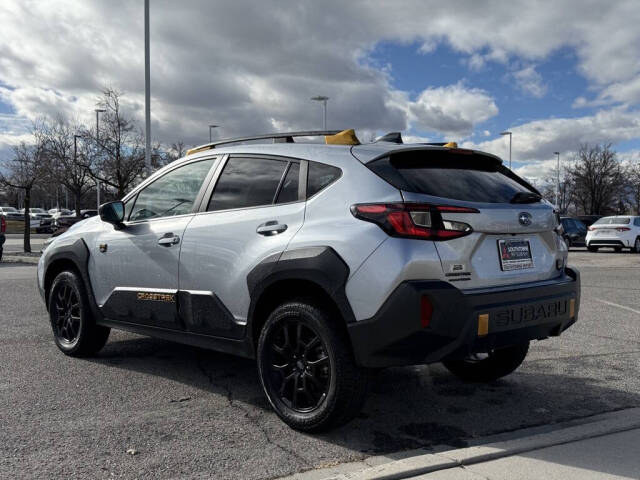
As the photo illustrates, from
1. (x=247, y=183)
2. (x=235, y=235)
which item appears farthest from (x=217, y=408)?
(x=247, y=183)

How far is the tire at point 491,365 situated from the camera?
4488 millimetres

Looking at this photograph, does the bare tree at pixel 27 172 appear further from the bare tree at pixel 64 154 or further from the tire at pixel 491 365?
the tire at pixel 491 365

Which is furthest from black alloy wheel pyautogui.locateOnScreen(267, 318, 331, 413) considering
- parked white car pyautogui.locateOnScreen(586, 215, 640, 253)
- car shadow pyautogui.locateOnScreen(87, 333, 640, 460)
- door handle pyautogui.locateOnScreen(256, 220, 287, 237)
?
parked white car pyautogui.locateOnScreen(586, 215, 640, 253)

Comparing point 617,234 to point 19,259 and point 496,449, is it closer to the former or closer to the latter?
point 19,259

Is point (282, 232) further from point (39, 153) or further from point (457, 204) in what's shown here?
point (39, 153)

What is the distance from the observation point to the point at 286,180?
3.87 meters

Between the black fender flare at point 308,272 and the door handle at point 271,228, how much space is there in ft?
0.55

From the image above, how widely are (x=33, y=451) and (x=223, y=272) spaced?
146 centimetres

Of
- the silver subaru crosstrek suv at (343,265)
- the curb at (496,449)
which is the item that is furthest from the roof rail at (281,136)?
the curb at (496,449)

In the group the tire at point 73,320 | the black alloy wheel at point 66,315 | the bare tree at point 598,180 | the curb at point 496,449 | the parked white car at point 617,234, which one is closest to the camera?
the curb at point 496,449

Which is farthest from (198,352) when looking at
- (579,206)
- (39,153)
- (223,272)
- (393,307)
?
(579,206)

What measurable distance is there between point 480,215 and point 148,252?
2.45m

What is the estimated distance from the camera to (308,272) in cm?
338

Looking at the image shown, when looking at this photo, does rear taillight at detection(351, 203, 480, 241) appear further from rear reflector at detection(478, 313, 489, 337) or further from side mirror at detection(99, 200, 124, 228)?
side mirror at detection(99, 200, 124, 228)
